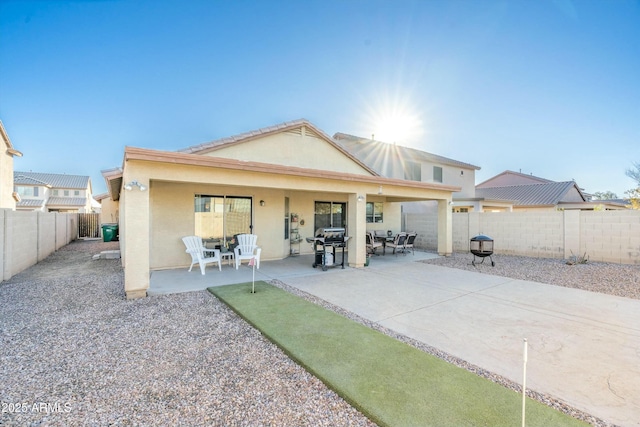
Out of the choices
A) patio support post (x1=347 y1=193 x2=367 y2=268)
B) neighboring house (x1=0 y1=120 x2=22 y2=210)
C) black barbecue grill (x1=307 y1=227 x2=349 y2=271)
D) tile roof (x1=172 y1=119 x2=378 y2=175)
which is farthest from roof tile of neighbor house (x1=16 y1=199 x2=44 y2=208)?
patio support post (x1=347 y1=193 x2=367 y2=268)

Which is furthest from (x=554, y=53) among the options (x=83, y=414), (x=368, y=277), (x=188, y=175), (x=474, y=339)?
(x=83, y=414)

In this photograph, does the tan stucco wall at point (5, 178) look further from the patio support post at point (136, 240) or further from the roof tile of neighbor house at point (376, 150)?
the roof tile of neighbor house at point (376, 150)

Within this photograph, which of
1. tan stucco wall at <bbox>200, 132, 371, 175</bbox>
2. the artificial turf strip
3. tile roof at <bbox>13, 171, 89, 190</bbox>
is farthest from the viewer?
tile roof at <bbox>13, 171, 89, 190</bbox>

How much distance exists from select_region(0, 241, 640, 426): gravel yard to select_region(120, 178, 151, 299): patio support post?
338 millimetres

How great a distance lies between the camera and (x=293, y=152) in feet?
37.2

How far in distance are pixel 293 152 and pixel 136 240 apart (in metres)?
6.85

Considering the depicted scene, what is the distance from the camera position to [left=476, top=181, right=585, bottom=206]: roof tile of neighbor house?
23.3 m

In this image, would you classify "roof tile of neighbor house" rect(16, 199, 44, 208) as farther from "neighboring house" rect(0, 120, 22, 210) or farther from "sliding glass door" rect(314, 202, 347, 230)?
"sliding glass door" rect(314, 202, 347, 230)

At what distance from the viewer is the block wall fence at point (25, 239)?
7277 mm

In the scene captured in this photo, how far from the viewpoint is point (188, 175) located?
Answer: 20.8ft

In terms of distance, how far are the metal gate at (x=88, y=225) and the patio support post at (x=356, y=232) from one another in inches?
867

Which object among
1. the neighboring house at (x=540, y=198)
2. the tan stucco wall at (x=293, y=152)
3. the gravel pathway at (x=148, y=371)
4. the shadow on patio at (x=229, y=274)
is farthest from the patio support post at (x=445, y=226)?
the gravel pathway at (x=148, y=371)

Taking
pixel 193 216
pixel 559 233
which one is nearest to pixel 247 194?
pixel 193 216

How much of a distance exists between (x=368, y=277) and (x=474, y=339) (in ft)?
13.2
